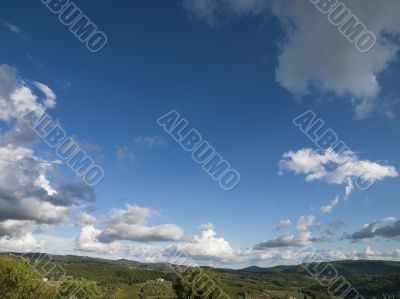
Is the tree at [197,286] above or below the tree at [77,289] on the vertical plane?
above

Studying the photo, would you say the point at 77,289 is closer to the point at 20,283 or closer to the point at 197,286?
the point at 20,283

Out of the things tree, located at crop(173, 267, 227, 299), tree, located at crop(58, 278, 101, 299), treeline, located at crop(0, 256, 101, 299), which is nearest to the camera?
treeline, located at crop(0, 256, 101, 299)

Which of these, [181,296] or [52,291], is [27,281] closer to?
[52,291]

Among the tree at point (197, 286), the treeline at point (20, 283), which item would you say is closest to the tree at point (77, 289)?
the treeline at point (20, 283)

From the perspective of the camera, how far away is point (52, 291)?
87.2m

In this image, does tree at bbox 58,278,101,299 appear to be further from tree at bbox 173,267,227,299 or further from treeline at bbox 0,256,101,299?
tree at bbox 173,267,227,299

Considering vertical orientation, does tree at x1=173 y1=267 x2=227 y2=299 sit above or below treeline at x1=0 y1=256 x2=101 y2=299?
above

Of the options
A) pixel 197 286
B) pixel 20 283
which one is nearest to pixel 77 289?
pixel 20 283

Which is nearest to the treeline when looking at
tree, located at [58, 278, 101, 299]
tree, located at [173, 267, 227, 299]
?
tree, located at [58, 278, 101, 299]

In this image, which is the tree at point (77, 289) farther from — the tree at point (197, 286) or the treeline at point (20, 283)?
the tree at point (197, 286)

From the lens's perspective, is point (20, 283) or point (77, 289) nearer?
point (20, 283)

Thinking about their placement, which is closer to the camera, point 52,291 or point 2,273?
point 2,273

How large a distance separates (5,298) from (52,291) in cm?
1389

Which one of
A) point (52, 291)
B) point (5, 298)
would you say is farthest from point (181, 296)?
point (5, 298)
